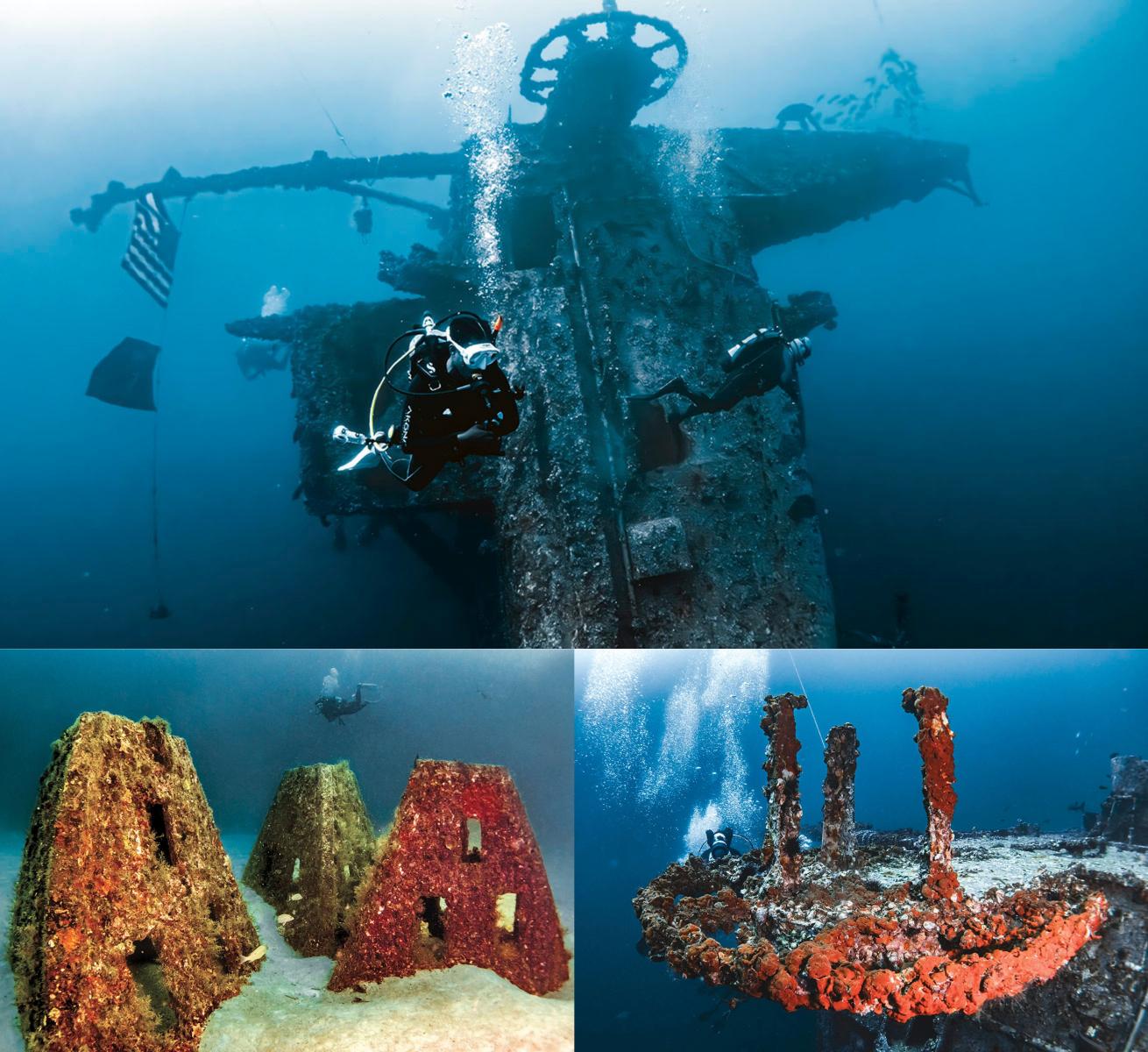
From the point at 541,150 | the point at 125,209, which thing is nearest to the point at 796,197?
the point at 541,150

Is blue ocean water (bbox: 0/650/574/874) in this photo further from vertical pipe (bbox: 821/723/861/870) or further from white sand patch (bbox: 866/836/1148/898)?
white sand patch (bbox: 866/836/1148/898)

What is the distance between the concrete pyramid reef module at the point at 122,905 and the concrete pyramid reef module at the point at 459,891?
869mm

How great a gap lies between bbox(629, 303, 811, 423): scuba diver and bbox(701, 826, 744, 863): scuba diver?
12.2 ft

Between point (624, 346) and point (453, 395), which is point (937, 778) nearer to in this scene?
point (453, 395)

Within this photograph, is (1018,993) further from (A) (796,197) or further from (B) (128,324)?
(B) (128,324)

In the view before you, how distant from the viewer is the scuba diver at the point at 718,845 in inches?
171

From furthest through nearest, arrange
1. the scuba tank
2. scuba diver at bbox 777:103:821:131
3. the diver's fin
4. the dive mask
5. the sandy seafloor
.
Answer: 1. scuba diver at bbox 777:103:821:131
2. the diver's fin
3. the scuba tank
4. the dive mask
5. the sandy seafloor

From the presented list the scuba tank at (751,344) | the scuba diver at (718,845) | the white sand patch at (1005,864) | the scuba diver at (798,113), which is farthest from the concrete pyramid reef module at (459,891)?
the scuba diver at (798,113)

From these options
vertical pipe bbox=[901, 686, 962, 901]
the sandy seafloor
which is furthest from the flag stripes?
vertical pipe bbox=[901, 686, 962, 901]

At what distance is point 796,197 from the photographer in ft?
27.1

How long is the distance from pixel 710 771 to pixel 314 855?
9.44ft

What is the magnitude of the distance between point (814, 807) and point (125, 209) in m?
31.4

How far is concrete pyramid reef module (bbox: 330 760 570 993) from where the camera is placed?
394 cm

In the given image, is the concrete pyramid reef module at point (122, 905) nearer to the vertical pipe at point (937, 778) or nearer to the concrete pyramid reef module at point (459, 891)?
the concrete pyramid reef module at point (459, 891)
